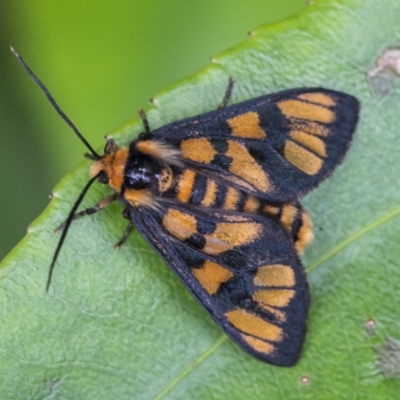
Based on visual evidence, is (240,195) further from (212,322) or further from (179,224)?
(212,322)

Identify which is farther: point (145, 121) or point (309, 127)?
point (309, 127)

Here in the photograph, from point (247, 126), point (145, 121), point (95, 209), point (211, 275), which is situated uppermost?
point (145, 121)

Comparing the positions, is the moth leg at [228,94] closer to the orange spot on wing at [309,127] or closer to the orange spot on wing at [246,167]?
the orange spot on wing at [246,167]

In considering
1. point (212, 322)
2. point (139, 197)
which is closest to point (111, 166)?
point (139, 197)

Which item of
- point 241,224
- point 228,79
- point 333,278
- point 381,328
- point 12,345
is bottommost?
point 381,328

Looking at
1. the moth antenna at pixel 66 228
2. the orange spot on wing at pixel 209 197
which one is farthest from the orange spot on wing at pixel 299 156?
the moth antenna at pixel 66 228

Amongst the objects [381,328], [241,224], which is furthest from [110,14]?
[381,328]

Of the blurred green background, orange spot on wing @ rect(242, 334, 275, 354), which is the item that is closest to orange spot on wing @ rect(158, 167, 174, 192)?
orange spot on wing @ rect(242, 334, 275, 354)

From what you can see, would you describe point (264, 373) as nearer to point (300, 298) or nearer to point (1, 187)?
point (300, 298)
